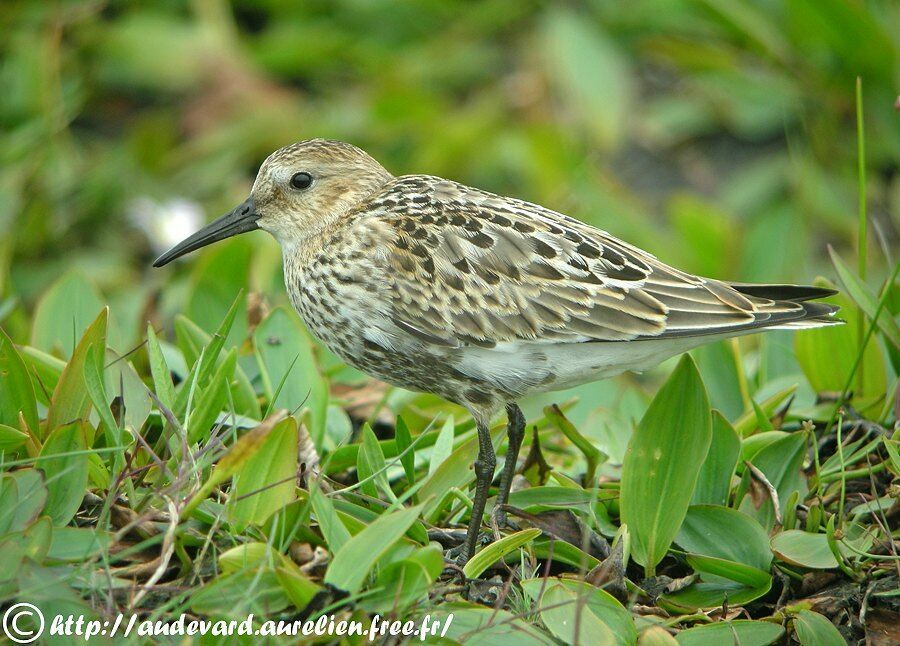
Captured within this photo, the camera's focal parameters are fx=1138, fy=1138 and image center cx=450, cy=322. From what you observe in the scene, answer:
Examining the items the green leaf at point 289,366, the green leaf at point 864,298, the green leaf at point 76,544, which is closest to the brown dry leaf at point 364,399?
the green leaf at point 289,366

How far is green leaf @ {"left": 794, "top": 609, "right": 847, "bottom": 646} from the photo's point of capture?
3.12 meters

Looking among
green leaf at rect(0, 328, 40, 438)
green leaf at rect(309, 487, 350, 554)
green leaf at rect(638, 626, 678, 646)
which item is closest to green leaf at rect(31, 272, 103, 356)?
green leaf at rect(0, 328, 40, 438)

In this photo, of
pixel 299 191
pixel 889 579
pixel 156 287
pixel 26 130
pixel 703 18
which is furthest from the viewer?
pixel 703 18

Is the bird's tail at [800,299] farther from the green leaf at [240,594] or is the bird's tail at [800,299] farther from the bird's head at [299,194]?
the green leaf at [240,594]

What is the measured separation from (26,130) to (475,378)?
4.59 metres

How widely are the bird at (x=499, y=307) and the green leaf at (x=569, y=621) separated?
18.9 inches

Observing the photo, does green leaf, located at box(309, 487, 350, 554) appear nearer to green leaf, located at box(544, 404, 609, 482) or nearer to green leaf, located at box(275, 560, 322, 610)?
green leaf, located at box(275, 560, 322, 610)

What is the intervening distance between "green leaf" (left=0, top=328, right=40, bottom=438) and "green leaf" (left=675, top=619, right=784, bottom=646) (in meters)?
2.05

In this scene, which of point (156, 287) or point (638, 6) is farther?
point (638, 6)

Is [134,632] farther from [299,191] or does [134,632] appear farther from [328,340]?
[299,191]

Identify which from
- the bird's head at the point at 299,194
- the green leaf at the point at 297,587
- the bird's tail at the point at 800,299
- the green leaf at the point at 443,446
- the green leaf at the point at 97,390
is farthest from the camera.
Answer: the bird's head at the point at 299,194

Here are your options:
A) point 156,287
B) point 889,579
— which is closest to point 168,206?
point 156,287

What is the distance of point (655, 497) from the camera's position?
351 centimetres

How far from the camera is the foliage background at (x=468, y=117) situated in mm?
6812
